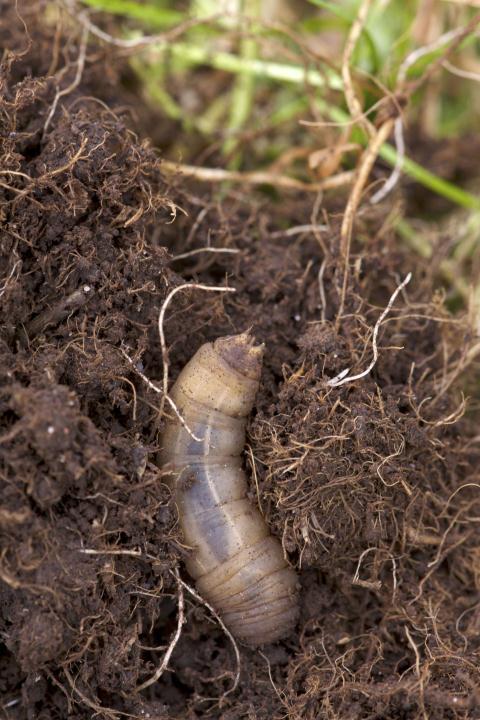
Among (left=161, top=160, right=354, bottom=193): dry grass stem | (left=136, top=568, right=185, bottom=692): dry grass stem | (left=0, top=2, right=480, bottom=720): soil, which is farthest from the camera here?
(left=161, top=160, right=354, bottom=193): dry grass stem

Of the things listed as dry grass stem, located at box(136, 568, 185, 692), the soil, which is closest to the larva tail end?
the soil

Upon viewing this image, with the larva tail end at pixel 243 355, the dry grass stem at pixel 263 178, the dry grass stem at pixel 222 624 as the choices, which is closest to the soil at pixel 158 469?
the dry grass stem at pixel 222 624

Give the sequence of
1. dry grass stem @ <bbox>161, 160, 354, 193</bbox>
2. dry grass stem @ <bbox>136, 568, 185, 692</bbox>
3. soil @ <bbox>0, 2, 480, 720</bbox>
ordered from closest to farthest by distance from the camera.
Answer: soil @ <bbox>0, 2, 480, 720</bbox>
dry grass stem @ <bbox>136, 568, 185, 692</bbox>
dry grass stem @ <bbox>161, 160, 354, 193</bbox>

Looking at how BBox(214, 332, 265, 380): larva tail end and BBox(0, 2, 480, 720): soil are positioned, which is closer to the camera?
BBox(0, 2, 480, 720): soil

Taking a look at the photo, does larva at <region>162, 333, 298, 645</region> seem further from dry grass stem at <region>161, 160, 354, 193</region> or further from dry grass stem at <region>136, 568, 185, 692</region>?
dry grass stem at <region>161, 160, 354, 193</region>

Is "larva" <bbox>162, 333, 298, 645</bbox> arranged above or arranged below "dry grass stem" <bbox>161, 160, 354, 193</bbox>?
below

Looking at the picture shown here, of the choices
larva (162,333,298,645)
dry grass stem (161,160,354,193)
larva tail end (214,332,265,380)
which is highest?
dry grass stem (161,160,354,193)

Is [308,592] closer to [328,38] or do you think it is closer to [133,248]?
[133,248]
